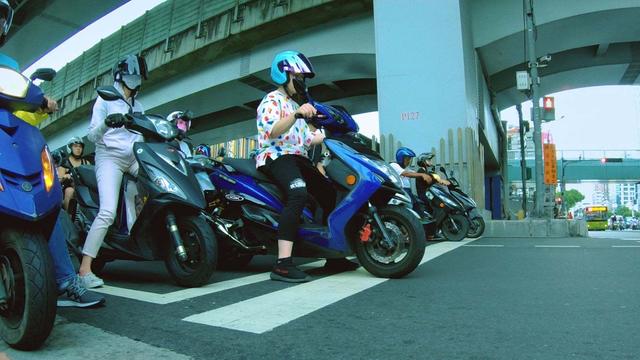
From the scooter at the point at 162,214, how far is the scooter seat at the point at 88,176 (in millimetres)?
343

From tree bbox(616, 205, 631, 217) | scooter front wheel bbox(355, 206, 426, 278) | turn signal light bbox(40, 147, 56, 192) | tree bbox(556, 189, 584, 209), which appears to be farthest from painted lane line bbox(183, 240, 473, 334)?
tree bbox(616, 205, 631, 217)

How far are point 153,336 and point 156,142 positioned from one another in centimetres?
184

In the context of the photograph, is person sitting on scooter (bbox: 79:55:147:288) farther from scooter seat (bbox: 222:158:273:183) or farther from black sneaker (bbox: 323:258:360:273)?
black sneaker (bbox: 323:258:360:273)

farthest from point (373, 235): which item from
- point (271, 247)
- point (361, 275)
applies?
point (271, 247)

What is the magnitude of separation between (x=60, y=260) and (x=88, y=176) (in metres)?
1.82

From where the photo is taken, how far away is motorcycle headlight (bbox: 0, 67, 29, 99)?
219cm

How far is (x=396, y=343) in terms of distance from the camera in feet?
6.77

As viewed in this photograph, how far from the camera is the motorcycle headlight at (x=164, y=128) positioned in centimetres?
369

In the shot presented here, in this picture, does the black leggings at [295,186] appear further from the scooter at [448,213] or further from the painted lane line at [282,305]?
the scooter at [448,213]

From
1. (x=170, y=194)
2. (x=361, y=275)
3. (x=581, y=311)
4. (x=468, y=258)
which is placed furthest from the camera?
A: (x=468, y=258)

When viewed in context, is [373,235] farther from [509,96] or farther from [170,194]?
[509,96]

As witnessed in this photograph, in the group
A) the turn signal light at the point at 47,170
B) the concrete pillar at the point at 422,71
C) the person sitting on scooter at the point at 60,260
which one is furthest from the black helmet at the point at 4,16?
the concrete pillar at the point at 422,71

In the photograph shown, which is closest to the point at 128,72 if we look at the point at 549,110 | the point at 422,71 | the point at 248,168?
the point at 248,168

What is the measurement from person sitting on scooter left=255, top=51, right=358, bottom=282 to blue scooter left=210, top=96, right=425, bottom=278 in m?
0.15
